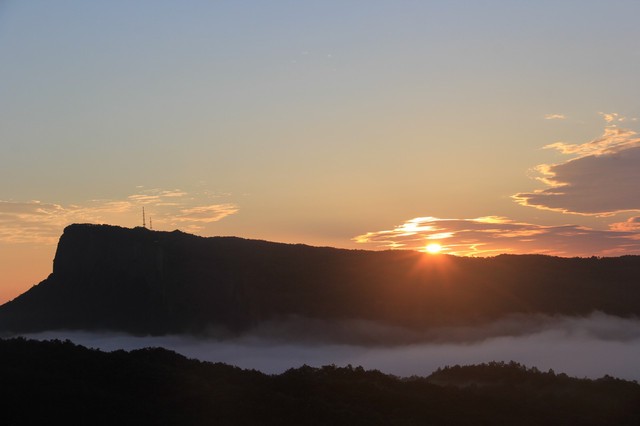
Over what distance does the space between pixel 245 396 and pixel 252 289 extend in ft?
410

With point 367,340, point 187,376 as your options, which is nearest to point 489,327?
point 367,340

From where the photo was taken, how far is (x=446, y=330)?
171 metres

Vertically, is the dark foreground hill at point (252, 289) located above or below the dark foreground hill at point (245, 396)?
above

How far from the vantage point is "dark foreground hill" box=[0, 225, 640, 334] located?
557 ft

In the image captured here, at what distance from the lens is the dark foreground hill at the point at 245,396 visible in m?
40.3

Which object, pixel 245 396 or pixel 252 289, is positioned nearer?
pixel 245 396

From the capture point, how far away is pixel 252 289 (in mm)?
170500

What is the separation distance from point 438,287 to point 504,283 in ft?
51.0

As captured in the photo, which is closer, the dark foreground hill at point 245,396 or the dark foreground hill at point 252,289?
the dark foreground hill at point 245,396

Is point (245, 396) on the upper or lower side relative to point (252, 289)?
lower

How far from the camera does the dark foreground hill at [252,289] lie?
16988cm

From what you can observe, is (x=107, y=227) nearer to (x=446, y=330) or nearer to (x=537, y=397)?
(x=446, y=330)

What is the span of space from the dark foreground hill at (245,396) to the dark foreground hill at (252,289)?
11262 centimetres

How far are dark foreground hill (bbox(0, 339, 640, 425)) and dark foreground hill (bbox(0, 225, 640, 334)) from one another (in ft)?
370
